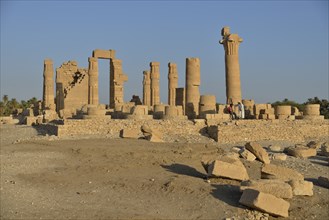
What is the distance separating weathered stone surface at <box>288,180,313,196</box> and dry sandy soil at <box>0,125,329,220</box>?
0.20m

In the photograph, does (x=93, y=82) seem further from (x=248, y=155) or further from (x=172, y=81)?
(x=248, y=155)

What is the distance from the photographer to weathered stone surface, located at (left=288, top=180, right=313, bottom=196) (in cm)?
959

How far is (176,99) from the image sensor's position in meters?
31.1

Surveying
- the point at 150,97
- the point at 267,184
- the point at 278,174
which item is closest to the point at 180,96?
the point at 150,97

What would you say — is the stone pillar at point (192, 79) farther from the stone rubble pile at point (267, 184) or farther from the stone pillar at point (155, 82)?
the stone rubble pile at point (267, 184)

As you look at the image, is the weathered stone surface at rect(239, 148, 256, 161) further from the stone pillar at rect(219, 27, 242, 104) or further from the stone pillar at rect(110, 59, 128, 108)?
the stone pillar at rect(110, 59, 128, 108)

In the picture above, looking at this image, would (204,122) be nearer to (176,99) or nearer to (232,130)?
(232,130)

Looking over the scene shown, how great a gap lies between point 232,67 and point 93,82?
427 inches

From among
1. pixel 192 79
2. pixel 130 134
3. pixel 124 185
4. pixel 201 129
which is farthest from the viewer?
pixel 192 79

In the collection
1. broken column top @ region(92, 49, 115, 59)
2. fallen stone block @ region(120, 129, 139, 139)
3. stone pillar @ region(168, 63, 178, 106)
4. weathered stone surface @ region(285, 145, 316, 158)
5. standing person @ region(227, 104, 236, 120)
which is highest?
broken column top @ region(92, 49, 115, 59)

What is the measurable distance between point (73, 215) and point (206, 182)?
3642 mm

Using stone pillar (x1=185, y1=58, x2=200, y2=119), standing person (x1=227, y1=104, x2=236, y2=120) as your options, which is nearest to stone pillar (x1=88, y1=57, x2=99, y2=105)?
stone pillar (x1=185, y1=58, x2=200, y2=119)

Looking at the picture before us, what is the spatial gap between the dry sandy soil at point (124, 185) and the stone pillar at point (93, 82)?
1518cm

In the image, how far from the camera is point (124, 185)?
9859mm
